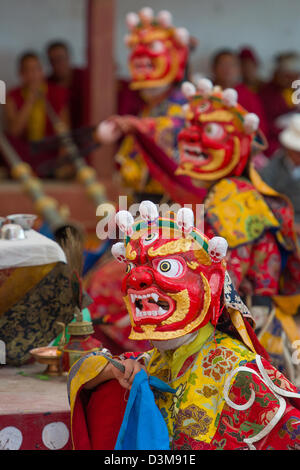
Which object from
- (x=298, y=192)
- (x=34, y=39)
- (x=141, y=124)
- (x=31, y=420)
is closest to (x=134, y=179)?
(x=141, y=124)

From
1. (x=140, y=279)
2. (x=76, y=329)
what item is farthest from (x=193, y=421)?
(x=76, y=329)

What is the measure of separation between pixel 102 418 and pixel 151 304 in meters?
0.34

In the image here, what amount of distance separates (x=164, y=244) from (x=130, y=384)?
1.09ft

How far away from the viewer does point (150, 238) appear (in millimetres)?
1965

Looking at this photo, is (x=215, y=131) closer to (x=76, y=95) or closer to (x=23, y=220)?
(x=23, y=220)

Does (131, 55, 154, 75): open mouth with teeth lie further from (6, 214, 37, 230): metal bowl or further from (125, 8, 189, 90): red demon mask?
(6, 214, 37, 230): metal bowl

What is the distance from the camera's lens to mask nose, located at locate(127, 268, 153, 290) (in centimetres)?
191

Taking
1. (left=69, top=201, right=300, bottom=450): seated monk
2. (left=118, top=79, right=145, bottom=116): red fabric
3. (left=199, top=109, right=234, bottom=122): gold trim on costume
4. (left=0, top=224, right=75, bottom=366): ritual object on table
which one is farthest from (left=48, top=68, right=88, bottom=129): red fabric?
(left=69, top=201, right=300, bottom=450): seated monk

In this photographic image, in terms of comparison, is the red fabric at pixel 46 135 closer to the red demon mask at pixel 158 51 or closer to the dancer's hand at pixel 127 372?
the red demon mask at pixel 158 51

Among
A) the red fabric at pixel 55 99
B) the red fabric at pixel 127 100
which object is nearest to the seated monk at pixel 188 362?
the red fabric at pixel 127 100

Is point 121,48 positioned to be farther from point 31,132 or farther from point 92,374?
point 92,374

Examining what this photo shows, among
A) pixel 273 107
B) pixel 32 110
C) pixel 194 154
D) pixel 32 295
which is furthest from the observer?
pixel 273 107

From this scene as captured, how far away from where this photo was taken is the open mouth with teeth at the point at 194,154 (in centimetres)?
308

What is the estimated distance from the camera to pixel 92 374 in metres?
2.03
